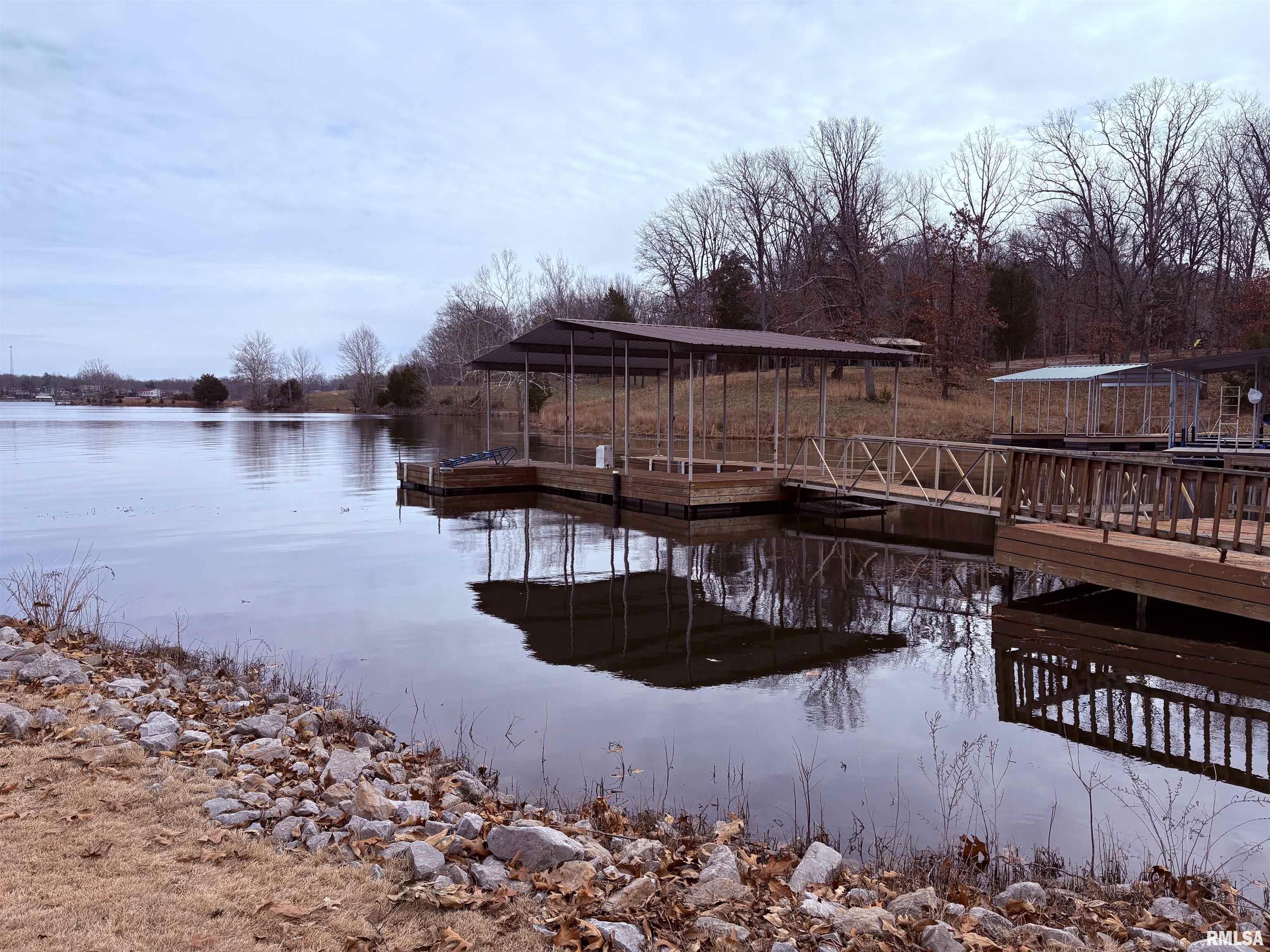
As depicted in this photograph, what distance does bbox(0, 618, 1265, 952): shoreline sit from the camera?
351 centimetres

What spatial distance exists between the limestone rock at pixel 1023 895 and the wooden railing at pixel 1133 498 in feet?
19.8

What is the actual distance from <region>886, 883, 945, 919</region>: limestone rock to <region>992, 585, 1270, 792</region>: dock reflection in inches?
132

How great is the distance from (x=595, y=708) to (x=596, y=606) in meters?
3.50

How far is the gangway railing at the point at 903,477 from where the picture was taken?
571 inches

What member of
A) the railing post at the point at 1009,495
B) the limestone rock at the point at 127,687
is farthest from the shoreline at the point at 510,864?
the railing post at the point at 1009,495

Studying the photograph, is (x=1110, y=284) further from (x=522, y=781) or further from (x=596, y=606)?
(x=522, y=781)

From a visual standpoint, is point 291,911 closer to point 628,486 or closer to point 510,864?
point 510,864

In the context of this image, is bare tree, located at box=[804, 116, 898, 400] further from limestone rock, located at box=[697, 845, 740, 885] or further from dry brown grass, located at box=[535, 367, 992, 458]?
limestone rock, located at box=[697, 845, 740, 885]

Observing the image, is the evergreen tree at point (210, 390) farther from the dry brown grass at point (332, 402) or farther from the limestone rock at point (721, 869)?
the limestone rock at point (721, 869)

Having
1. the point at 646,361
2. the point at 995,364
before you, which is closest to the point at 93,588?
the point at 646,361

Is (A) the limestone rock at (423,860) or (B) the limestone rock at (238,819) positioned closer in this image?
(A) the limestone rock at (423,860)

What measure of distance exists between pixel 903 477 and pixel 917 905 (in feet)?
56.5

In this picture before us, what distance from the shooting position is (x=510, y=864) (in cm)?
397

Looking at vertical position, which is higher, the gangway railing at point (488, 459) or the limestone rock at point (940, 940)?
the gangway railing at point (488, 459)
